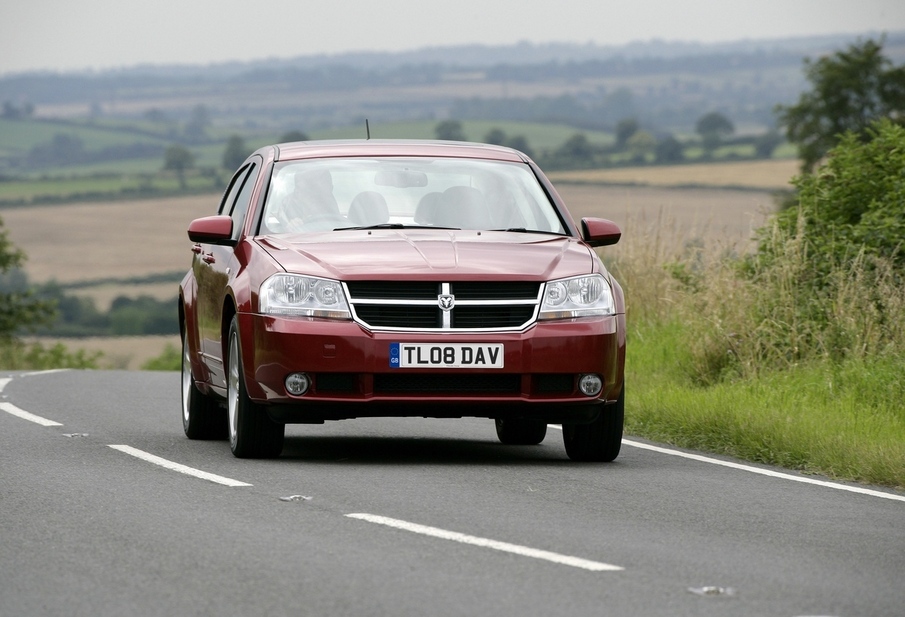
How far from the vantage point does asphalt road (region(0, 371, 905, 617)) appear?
572 centimetres

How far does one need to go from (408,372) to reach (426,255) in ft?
2.27

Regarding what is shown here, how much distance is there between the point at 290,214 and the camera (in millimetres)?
10258

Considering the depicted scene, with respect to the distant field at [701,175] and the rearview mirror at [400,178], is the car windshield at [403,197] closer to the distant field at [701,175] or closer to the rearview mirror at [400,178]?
the rearview mirror at [400,178]

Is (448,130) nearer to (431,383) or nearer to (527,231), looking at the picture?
(527,231)

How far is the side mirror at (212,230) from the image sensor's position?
33.2 feet

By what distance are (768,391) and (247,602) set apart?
24.9 feet

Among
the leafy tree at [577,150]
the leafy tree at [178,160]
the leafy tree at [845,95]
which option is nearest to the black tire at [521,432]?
the leafy tree at [845,95]

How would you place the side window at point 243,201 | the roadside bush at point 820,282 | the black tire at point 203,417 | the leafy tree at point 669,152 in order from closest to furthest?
the side window at point 243,201 → the black tire at point 203,417 → the roadside bush at point 820,282 → the leafy tree at point 669,152

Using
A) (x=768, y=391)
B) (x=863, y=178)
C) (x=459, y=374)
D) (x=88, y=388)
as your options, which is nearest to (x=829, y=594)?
(x=459, y=374)

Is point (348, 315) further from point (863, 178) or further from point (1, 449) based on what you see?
point (863, 178)

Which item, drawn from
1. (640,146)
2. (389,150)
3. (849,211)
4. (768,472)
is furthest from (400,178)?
(640,146)

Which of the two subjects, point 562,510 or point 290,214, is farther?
point 290,214

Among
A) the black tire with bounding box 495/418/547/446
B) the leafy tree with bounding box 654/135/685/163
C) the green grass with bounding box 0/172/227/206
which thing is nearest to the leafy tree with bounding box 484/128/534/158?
the leafy tree with bounding box 654/135/685/163

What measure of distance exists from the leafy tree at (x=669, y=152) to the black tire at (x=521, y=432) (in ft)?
344
